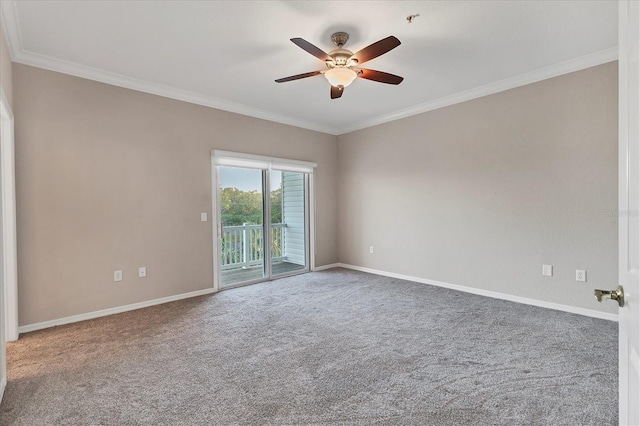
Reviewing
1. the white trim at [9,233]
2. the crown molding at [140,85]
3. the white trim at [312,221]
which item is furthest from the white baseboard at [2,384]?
the white trim at [312,221]

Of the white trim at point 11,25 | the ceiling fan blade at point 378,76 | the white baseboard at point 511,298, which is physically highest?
the white trim at point 11,25

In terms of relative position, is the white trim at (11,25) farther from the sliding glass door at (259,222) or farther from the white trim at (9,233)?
the sliding glass door at (259,222)

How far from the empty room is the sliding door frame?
0.04 metres

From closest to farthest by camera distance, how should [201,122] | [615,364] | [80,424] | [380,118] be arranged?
1. [80,424]
2. [615,364]
3. [201,122]
4. [380,118]

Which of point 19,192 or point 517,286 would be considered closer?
point 19,192

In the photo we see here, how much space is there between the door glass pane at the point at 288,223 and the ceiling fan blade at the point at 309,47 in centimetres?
274

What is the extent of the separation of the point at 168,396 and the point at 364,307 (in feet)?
7.40

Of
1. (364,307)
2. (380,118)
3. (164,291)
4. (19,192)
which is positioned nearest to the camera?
(19,192)

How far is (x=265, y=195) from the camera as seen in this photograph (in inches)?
199

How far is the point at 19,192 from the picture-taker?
3008 mm

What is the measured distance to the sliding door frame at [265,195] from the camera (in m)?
4.42

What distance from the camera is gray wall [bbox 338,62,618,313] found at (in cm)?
323
